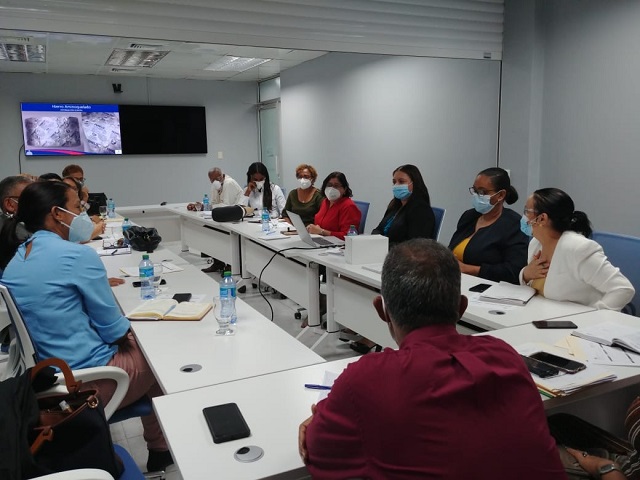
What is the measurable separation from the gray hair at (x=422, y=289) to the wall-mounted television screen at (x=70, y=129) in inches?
337

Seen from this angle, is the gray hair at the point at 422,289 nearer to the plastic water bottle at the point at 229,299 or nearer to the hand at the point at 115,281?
the plastic water bottle at the point at 229,299

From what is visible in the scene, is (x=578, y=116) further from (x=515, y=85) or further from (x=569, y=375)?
(x=569, y=375)

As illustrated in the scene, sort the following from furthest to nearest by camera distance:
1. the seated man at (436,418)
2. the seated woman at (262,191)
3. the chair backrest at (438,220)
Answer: the seated woman at (262,191) < the chair backrest at (438,220) < the seated man at (436,418)

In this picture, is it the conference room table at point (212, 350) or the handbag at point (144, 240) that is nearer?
the conference room table at point (212, 350)

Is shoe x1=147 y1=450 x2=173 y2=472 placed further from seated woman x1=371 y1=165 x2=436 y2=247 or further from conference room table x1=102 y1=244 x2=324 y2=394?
seated woman x1=371 y1=165 x2=436 y2=247

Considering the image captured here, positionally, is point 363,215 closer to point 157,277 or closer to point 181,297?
point 157,277

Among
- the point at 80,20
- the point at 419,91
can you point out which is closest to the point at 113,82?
the point at 419,91

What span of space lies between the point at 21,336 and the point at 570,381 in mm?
1844

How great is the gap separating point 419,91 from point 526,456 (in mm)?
5339

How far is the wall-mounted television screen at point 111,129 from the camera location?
8250mm

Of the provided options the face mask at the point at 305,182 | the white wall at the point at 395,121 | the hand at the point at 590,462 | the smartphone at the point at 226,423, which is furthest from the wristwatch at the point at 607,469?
the face mask at the point at 305,182

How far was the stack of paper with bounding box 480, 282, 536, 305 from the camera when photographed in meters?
2.38

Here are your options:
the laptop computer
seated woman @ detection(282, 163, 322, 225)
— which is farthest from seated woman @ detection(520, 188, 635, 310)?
seated woman @ detection(282, 163, 322, 225)

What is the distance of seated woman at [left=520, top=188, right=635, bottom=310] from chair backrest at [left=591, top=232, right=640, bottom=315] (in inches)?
8.6
